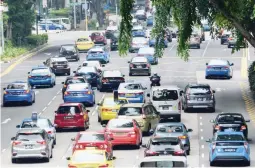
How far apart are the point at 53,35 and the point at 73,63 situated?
4117cm

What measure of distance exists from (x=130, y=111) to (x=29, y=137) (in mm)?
9359

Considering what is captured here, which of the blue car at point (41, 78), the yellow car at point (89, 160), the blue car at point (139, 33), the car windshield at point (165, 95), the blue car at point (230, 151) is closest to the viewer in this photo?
the yellow car at point (89, 160)

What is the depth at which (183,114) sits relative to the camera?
5972 centimetres

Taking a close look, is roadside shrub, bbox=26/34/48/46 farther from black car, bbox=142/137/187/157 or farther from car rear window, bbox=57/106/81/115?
black car, bbox=142/137/187/157

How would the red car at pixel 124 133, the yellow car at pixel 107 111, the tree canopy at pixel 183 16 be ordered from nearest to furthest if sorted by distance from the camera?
the tree canopy at pixel 183 16
the red car at pixel 124 133
the yellow car at pixel 107 111

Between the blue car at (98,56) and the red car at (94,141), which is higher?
the red car at (94,141)

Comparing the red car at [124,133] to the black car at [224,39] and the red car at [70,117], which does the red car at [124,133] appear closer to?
the red car at [70,117]

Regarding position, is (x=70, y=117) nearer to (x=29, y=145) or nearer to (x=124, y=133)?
(x=124, y=133)

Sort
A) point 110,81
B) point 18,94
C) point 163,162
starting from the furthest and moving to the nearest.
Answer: point 110,81 < point 18,94 < point 163,162

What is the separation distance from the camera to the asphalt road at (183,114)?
44.8 metres

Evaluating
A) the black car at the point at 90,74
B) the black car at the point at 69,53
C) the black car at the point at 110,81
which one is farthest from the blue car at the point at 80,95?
Result: the black car at the point at 69,53

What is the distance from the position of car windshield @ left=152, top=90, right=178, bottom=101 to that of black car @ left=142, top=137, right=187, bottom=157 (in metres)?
16.7

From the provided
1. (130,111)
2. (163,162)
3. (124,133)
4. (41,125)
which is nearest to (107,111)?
(130,111)

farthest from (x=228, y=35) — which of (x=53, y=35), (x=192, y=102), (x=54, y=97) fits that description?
(x=192, y=102)
